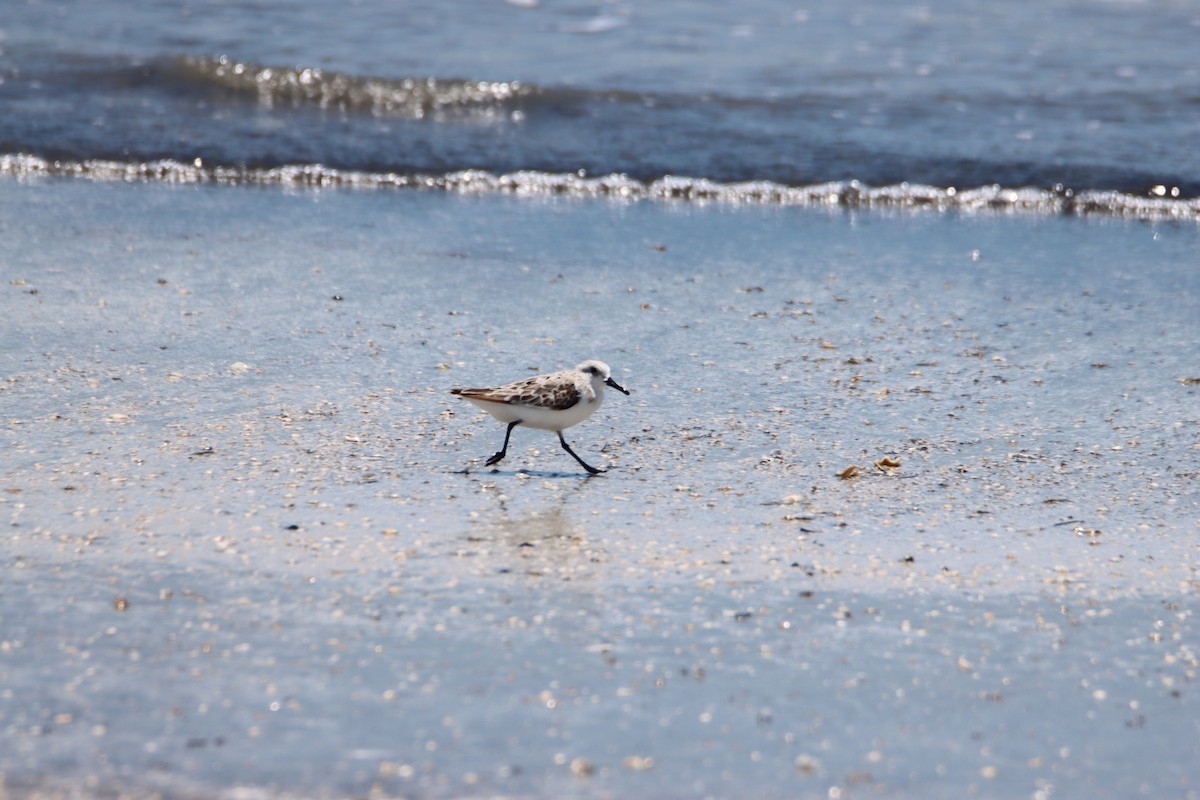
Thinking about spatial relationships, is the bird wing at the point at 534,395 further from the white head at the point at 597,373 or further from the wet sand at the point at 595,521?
the wet sand at the point at 595,521

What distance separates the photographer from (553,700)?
3502mm

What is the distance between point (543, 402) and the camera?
5.31m

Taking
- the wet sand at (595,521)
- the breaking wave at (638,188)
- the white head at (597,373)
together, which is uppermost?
the breaking wave at (638,188)

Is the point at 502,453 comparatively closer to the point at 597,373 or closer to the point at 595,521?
the point at 597,373

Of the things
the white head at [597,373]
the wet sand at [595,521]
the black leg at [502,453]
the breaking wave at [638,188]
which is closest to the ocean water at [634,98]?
the breaking wave at [638,188]

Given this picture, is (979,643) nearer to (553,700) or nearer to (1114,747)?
(1114,747)

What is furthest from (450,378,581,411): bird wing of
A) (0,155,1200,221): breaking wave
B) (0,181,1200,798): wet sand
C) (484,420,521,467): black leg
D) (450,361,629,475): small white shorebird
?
(0,155,1200,221): breaking wave

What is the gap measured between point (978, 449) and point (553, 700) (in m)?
2.80

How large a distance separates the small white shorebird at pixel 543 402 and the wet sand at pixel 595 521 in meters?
0.20

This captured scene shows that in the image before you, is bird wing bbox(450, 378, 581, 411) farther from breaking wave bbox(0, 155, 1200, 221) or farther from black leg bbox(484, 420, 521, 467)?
breaking wave bbox(0, 155, 1200, 221)

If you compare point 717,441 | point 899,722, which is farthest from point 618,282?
point 899,722

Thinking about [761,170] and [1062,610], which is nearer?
[1062,610]

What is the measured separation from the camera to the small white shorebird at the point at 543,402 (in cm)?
531

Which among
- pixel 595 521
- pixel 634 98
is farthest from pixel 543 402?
pixel 634 98
